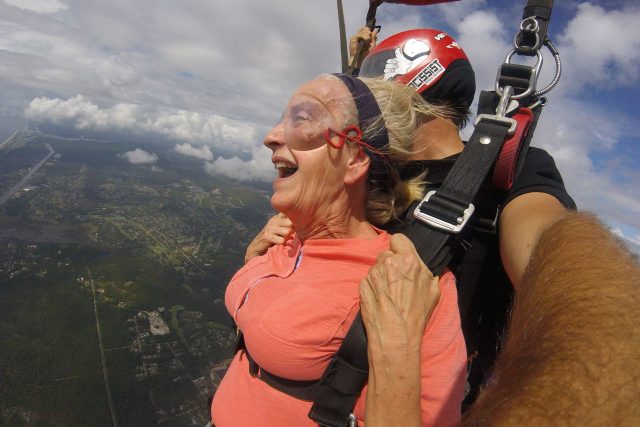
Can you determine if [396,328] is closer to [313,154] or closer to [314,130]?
[313,154]

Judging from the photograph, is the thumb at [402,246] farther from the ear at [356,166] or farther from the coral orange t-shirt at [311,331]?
the ear at [356,166]

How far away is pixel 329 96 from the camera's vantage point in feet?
6.88

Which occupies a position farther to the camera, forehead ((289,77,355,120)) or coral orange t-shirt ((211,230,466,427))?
forehead ((289,77,355,120))

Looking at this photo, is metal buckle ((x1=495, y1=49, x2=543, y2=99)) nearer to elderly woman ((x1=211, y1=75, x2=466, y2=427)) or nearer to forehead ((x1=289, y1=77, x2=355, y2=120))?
elderly woman ((x1=211, y1=75, x2=466, y2=427))

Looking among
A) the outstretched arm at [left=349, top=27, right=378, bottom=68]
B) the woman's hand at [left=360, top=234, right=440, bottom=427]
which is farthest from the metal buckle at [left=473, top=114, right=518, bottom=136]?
the outstretched arm at [left=349, top=27, right=378, bottom=68]

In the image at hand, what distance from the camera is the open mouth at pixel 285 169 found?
217 centimetres

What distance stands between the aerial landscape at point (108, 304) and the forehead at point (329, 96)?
54042 millimetres

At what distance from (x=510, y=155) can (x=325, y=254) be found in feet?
3.62

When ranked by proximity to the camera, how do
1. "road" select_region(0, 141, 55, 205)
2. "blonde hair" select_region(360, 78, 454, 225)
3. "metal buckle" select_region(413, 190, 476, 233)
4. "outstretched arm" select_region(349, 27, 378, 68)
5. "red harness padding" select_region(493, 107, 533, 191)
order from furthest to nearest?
"road" select_region(0, 141, 55, 205)
"outstretched arm" select_region(349, 27, 378, 68)
"blonde hair" select_region(360, 78, 454, 225)
"red harness padding" select_region(493, 107, 533, 191)
"metal buckle" select_region(413, 190, 476, 233)

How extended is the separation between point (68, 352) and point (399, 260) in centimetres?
6863

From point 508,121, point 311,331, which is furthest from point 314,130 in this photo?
point 311,331

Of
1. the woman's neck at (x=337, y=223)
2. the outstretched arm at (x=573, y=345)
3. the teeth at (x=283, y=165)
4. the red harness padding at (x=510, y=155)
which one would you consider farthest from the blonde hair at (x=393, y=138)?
the outstretched arm at (x=573, y=345)

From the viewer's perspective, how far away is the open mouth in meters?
2.17

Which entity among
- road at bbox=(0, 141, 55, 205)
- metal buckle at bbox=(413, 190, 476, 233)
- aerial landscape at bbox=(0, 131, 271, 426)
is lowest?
road at bbox=(0, 141, 55, 205)
